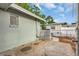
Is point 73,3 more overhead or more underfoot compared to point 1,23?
more overhead

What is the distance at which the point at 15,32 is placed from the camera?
3504mm

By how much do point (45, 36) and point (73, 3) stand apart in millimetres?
735

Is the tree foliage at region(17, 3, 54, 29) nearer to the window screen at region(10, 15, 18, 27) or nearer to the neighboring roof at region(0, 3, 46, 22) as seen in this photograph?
the neighboring roof at region(0, 3, 46, 22)

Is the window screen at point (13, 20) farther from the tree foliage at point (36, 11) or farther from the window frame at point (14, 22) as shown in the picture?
the tree foliage at point (36, 11)

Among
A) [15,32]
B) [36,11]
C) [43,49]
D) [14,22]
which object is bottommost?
[43,49]

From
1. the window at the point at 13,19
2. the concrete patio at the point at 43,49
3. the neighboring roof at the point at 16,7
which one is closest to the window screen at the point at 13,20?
the window at the point at 13,19

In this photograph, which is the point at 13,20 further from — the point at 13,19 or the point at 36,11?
the point at 36,11

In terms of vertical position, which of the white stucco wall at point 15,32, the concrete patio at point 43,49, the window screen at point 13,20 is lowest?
the concrete patio at point 43,49

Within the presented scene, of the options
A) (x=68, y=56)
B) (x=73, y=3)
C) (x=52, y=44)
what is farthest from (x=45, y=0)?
(x=68, y=56)

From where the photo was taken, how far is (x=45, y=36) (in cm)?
353

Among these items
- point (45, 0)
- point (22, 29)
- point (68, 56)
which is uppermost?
point (45, 0)

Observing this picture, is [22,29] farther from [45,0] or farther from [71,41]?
[71,41]

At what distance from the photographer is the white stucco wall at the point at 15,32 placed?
136 inches

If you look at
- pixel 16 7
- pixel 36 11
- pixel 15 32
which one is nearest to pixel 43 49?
pixel 15 32
